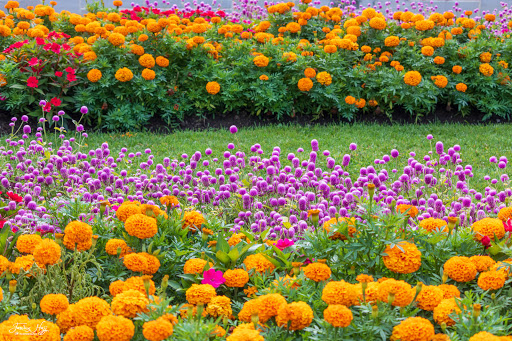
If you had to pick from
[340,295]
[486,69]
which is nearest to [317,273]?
[340,295]

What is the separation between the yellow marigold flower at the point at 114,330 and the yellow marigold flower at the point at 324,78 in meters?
5.80

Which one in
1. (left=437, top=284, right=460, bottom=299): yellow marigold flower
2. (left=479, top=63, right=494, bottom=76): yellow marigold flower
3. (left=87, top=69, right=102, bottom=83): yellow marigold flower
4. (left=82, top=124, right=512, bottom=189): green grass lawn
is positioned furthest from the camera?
(left=479, top=63, right=494, bottom=76): yellow marigold flower

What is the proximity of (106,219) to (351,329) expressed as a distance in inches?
60.7

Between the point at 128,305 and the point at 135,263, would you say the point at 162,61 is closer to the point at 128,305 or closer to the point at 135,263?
the point at 135,263

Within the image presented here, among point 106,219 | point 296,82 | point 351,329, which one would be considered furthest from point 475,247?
point 296,82

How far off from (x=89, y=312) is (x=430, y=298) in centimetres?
122

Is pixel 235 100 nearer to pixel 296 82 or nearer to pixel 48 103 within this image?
pixel 296 82

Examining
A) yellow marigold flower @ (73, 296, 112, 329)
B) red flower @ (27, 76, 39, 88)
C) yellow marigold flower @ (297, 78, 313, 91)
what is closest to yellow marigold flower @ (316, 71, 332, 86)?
yellow marigold flower @ (297, 78, 313, 91)

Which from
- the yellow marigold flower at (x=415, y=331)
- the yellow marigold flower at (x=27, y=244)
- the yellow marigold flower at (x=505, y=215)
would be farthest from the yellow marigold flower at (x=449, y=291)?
the yellow marigold flower at (x=27, y=244)

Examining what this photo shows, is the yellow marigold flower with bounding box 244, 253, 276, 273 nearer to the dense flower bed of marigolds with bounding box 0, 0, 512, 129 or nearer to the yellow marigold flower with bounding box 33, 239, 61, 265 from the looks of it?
the yellow marigold flower with bounding box 33, 239, 61, 265

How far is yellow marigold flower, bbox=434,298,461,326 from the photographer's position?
1.96 m

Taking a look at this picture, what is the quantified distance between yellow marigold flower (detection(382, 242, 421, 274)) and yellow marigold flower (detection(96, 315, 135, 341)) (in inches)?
41.5

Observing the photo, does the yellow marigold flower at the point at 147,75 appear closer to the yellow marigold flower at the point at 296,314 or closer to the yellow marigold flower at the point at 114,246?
the yellow marigold flower at the point at 114,246
